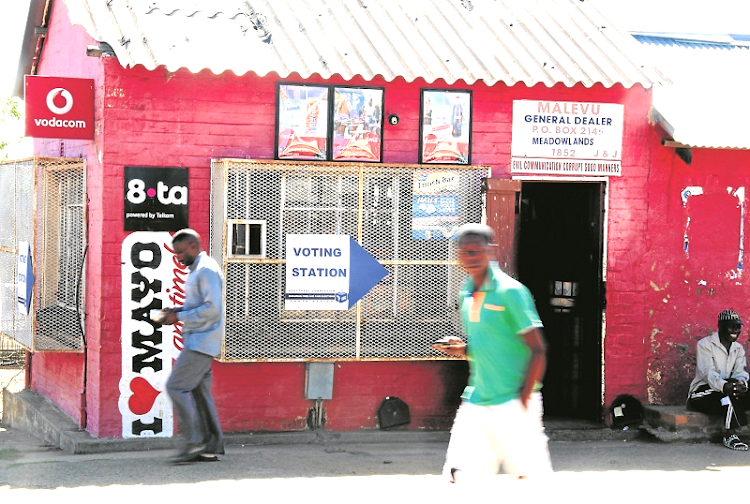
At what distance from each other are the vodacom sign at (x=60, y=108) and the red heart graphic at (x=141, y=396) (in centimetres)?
220

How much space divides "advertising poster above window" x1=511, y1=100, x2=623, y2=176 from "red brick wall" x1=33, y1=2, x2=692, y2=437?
0.33 feet

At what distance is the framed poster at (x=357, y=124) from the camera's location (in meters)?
10.3

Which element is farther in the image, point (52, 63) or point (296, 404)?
point (52, 63)

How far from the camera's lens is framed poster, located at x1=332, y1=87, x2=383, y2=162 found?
1033 cm

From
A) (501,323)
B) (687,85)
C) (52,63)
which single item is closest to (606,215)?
(687,85)

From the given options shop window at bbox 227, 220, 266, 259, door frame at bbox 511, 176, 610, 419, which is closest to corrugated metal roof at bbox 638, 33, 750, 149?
door frame at bbox 511, 176, 610, 419

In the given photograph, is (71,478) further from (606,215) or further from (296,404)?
(606,215)

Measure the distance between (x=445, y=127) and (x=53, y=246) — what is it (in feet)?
12.8

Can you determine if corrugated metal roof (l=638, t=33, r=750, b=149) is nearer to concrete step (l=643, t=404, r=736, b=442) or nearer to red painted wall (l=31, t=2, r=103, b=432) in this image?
concrete step (l=643, t=404, r=736, b=442)

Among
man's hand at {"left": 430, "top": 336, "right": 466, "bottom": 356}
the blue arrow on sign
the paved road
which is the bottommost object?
the paved road

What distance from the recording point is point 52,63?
41.0ft

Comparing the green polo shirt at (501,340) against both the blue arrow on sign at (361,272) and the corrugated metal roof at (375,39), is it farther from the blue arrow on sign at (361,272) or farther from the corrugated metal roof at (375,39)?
the corrugated metal roof at (375,39)

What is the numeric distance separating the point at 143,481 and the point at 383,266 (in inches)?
122

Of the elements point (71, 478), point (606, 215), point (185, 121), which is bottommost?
point (71, 478)
